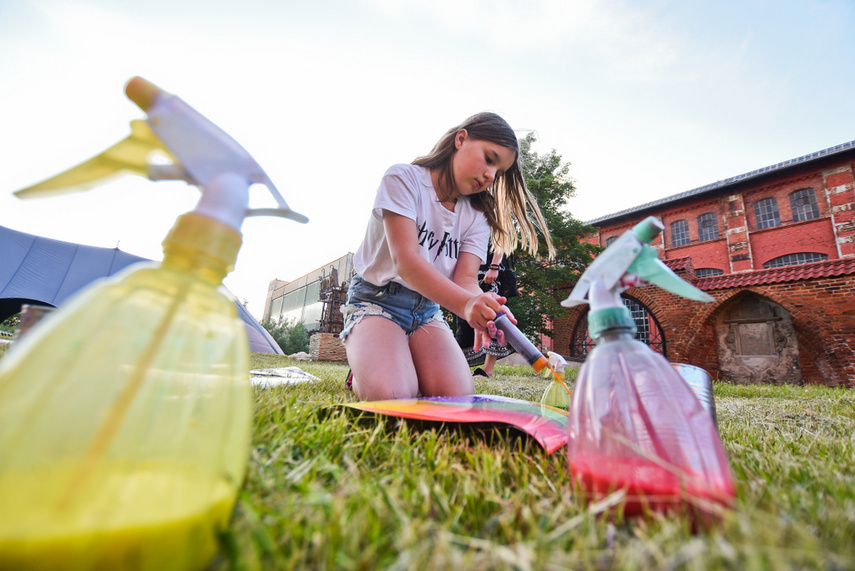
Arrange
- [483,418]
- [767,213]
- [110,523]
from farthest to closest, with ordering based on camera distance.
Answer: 1. [767,213]
2. [483,418]
3. [110,523]

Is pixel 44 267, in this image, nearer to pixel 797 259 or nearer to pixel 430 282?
pixel 430 282

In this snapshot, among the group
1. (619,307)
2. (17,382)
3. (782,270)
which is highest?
(782,270)

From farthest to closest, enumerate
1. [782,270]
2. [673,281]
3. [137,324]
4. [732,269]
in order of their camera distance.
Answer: [732,269] → [782,270] → [673,281] → [137,324]

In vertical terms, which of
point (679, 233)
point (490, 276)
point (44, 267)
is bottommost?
point (490, 276)

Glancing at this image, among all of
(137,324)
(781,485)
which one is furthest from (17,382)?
(781,485)

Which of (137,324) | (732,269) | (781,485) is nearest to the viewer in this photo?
(137,324)

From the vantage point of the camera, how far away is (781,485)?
72 cm

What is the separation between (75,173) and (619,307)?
2.64 ft

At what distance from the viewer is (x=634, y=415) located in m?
0.58

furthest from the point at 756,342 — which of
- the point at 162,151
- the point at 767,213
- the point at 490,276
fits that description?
the point at 162,151

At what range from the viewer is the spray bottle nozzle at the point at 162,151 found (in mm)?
481

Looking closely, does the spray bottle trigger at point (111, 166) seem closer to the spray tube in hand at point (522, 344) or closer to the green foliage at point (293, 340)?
the spray tube in hand at point (522, 344)

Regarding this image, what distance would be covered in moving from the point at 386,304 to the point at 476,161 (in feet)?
2.94

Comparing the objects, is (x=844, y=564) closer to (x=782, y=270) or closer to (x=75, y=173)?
(x=75, y=173)
